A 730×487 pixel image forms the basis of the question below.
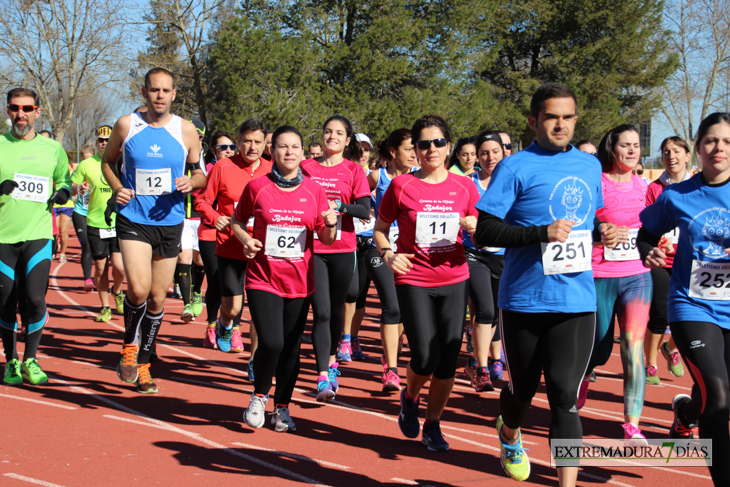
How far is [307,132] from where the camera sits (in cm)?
2625

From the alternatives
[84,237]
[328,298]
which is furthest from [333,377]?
[84,237]

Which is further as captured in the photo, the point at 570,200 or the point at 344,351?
the point at 344,351

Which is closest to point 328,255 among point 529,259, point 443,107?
point 529,259

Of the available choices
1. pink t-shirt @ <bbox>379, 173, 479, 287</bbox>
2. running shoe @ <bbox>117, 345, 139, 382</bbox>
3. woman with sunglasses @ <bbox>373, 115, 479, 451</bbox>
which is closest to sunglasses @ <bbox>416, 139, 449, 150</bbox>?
woman with sunglasses @ <bbox>373, 115, 479, 451</bbox>

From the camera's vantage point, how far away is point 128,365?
5840mm

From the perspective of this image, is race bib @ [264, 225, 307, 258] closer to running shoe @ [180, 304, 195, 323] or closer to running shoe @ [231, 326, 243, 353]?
running shoe @ [231, 326, 243, 353]

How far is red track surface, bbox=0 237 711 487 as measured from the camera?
4.19 meters

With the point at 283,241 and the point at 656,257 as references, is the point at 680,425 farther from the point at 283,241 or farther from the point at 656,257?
the point at 283,241

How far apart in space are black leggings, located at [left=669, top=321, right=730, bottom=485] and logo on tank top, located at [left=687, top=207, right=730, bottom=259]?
0.39 metres

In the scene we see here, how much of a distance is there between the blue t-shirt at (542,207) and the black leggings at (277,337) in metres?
1.78

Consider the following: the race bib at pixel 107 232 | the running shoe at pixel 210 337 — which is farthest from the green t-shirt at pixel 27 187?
the race bib at pixel 107 232

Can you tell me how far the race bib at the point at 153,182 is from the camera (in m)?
5.71

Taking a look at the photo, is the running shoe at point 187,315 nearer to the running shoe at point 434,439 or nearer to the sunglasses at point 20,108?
the sunglasses at point 20,108

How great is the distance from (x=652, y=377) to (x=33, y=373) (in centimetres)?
578
